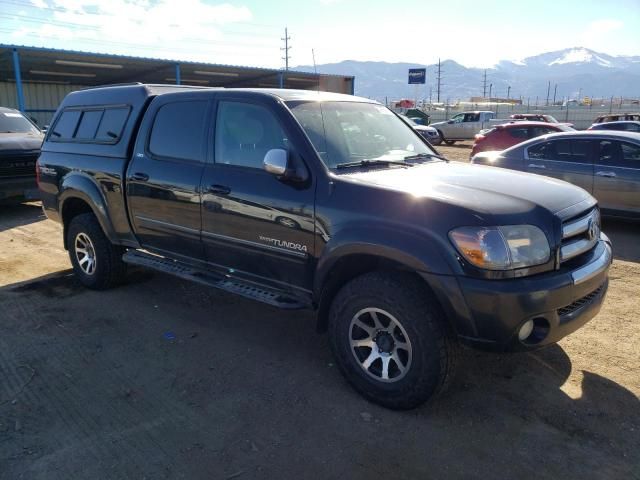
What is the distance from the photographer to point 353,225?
315 centimetres

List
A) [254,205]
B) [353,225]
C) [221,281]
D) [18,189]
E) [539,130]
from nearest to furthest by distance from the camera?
1. [353,225]
2. [254,205]
3. [221,281]
4. [18,189]
5. [539,130]

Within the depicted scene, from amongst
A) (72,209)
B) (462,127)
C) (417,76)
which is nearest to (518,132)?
(462,127)

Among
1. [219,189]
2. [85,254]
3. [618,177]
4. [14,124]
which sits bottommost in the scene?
[85,254]

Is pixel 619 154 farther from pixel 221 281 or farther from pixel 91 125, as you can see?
pixel 91 125

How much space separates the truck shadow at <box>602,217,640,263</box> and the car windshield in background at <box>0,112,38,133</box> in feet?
35.0

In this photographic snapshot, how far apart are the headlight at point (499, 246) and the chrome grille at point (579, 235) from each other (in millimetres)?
282

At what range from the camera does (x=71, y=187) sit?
5.28m

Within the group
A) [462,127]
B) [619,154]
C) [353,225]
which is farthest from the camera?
[462,127]

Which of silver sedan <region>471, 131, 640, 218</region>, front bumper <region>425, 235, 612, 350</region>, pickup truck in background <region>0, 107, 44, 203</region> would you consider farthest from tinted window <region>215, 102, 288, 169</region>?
pickup truck in background <region>0, 107, 44, 203</region>

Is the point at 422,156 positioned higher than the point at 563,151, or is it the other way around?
the point at 422,156

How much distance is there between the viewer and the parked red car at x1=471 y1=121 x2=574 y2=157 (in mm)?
14984

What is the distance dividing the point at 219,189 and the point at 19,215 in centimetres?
748

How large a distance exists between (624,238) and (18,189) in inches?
388

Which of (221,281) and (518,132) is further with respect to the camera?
Result: (518,132)
